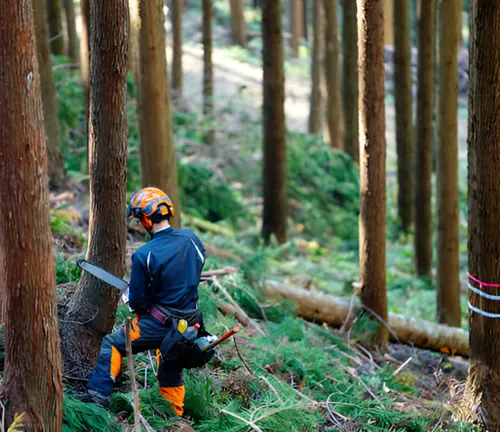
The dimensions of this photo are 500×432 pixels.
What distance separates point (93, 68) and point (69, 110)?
9328mm

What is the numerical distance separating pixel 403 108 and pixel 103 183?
39.5 feet

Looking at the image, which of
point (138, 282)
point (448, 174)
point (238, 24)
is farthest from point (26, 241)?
point (238, 24)

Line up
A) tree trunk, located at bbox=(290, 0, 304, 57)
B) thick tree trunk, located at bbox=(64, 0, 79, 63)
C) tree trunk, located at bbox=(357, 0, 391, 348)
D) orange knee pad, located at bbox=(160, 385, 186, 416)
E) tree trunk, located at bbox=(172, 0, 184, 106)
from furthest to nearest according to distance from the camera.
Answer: tree trunk, located at bbox=(290, 0, 304, 57)
tree trunk, located at bbox=(172, 0, 184, 106)
thick tree trunk, located at bbox=(64, 0, 79, 63)
tree trunk, located at bbox=(357, 0, 391, 348)
orange knee pad, located at bbox=(160, 385, 186, 416)

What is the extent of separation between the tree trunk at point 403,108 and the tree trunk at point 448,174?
4.11 m

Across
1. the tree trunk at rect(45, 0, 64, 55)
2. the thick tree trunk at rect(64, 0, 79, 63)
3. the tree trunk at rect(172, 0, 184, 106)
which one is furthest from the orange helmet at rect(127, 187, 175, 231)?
the tree trunk at rect(172, 0, 184, 106)

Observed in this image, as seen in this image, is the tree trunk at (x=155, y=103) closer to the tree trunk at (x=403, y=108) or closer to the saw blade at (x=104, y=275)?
the saw blade at (x=104, y=275)

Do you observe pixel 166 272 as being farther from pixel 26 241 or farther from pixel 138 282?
pixel 26 241

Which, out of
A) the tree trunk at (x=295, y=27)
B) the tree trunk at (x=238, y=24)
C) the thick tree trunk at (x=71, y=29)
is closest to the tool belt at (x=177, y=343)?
the thick tree trunk at (x=71, y=29)

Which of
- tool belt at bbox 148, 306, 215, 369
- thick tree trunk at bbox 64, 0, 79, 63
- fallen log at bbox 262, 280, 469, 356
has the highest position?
thick tree trunk at bbox 64, 0, 79, 63

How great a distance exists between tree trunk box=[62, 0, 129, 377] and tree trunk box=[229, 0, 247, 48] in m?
29.5

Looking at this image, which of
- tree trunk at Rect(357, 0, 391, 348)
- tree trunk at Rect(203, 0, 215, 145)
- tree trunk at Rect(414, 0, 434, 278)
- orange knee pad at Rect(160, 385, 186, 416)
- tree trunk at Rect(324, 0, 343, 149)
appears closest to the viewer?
orange knee pad at Rect(160, 385, 186, 416)

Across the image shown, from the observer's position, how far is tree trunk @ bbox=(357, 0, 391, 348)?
8.77 meters

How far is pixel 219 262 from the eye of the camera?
10.8m

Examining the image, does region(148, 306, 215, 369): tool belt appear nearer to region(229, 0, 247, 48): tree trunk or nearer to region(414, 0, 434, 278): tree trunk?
region(414, 0, 434, 278): tree trunk
